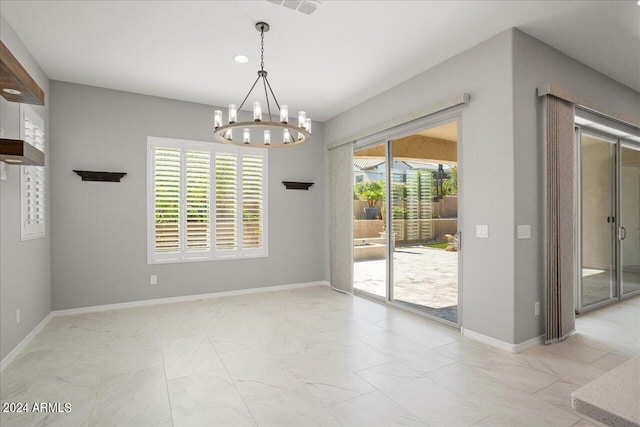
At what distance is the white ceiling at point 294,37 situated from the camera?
2852 mm

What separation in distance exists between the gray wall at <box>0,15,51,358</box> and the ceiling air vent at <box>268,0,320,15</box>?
2.51 meters

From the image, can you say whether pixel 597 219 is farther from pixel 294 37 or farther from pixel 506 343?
pixel 294 37

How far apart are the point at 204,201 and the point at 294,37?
9.48 feet

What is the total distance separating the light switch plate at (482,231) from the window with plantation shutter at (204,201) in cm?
345

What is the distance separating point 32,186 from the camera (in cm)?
361

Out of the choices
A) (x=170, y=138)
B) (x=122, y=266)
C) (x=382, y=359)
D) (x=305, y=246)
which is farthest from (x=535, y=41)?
(x=122, y=266)

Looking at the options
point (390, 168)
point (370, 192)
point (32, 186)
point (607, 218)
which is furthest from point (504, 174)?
point (32, 186)

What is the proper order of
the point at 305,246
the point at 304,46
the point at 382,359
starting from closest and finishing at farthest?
1. the point at 382,359
2. the point at 304,46
3. the point at 305,246

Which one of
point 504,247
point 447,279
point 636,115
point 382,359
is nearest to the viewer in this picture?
point 382,359

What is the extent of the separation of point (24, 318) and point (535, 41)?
5.89 m

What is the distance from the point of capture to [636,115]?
4.55m

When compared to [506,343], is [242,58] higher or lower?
higher

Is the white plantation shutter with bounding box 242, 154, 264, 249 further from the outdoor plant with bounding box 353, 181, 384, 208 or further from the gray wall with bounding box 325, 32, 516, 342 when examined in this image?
the gray wall with bounding box 325, 32, 516, 342

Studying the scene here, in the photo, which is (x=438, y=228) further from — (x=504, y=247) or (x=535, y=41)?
(x=535, y=41)
